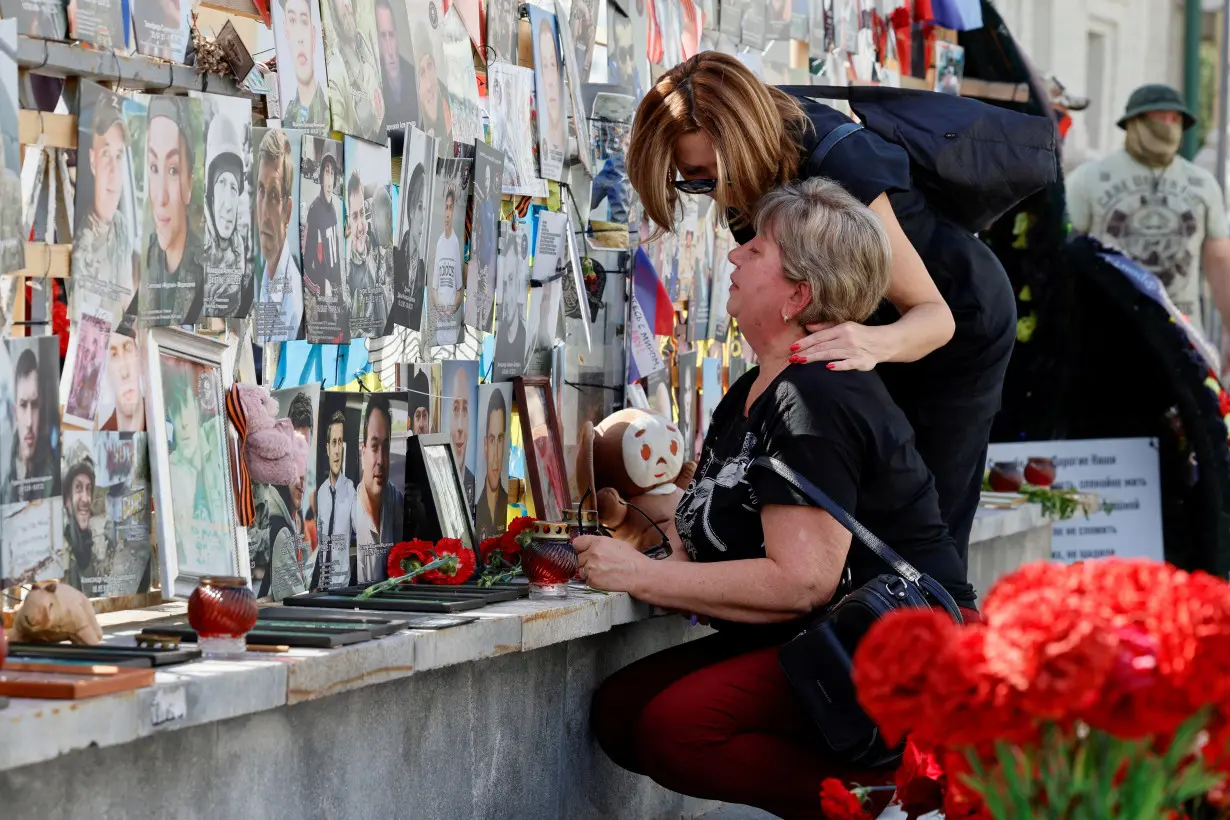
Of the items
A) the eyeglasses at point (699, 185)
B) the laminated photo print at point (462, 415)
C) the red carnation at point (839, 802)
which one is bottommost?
the red carnation at point (839, 802)

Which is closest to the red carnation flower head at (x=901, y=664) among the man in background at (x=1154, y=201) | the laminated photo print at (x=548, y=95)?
the laminated photo print at (x=548, y=95)

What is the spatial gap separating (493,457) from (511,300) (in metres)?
0.35

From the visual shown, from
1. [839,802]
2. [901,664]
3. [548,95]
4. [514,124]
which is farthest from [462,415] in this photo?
[901,664]

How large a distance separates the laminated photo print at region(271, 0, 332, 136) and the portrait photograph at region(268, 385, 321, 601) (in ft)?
1.57

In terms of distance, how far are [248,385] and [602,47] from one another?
181cm

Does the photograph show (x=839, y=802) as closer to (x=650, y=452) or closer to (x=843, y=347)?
(x=843, y=347)

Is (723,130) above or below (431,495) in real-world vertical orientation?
above

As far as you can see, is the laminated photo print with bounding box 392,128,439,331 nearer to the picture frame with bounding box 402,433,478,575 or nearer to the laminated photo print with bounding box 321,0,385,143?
the laminated photo print with bounding box 321,0,385,143

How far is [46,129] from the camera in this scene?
271 centimetres

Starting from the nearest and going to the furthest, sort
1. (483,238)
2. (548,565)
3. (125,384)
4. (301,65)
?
(125,384) < (301,65) < (548,565) < (483,238)

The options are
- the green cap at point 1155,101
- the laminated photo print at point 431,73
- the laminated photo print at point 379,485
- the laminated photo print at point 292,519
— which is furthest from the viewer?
the green cap at point 1155,101

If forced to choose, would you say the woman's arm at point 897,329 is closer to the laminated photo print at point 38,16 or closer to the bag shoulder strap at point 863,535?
the bag shoulder strap at point 863,535

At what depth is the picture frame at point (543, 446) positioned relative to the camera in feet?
13.7

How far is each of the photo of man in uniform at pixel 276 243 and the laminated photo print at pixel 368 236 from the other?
18 cm
